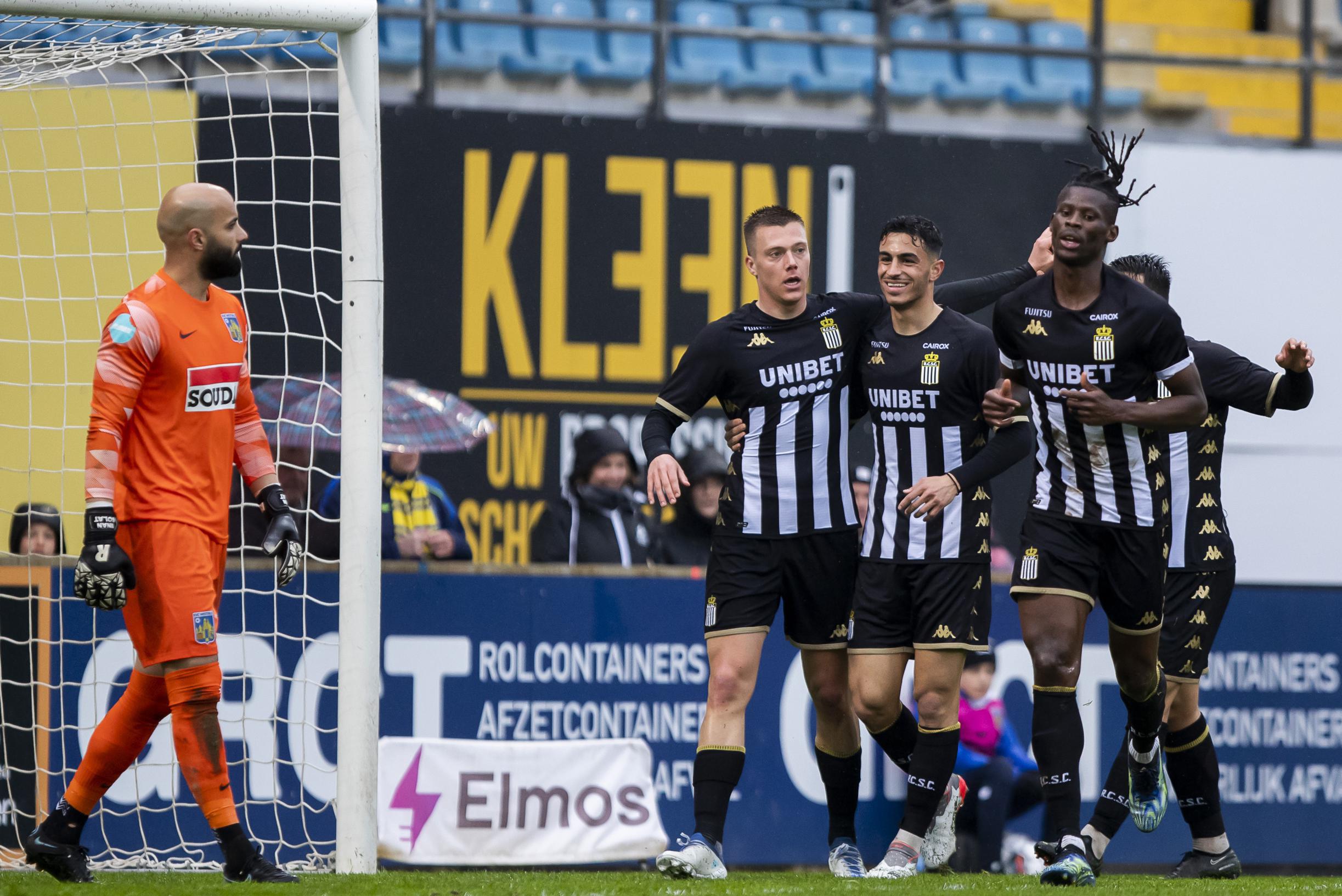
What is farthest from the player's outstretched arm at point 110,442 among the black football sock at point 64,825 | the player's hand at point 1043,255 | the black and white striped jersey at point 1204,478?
the black and white striped jersey at point 1204,478

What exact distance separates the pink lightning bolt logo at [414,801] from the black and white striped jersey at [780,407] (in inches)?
108

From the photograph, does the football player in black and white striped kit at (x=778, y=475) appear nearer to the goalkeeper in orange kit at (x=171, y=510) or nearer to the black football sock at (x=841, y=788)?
the black football sock at (x=841, y=788)

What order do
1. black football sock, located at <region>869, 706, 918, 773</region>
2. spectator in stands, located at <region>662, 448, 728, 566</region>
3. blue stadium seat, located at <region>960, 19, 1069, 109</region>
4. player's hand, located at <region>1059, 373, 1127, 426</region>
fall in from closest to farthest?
player's hand, located at <region>1059, 373, 1127, 426</region>, black football sock, located at <region>869, 706, 918, 773</region>, spectator in stands, located at <region>662, 448, 728, 566</region>, blue stadium seat, located at <region>960, 19, 1069, 109</region>

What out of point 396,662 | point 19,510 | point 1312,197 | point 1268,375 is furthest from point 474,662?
point 1312,197

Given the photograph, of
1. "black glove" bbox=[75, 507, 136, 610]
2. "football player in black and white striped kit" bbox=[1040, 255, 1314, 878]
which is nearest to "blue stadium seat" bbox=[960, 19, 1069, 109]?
"football player in black and white striped kit" bbox=[1040, 255, 1314, 878]

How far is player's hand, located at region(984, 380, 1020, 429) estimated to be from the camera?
5551 millimetres

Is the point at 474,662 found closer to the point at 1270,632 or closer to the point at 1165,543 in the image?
the point at 1165,543

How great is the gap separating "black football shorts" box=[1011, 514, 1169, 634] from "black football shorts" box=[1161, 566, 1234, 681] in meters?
0.99

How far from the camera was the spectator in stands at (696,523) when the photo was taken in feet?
31.9

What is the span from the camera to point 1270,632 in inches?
357

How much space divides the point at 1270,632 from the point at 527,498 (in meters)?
4.48

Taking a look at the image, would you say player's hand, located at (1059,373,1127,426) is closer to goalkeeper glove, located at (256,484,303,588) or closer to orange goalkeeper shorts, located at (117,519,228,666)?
goalkeeper glove, located at (256,484,303,588)

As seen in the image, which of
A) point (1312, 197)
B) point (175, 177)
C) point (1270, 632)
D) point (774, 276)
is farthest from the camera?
point (1312, 197)

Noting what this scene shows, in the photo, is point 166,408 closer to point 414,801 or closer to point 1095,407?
point 1095,407
